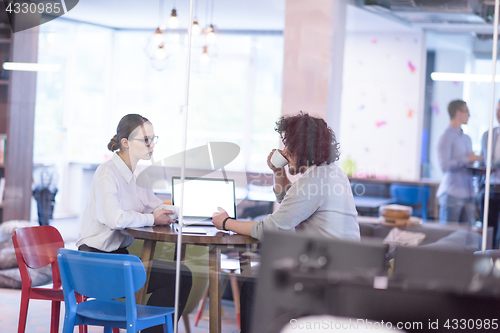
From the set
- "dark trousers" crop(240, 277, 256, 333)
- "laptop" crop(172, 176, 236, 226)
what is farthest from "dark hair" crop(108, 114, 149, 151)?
"dark trousers" crop(240, 277, 256, 333)

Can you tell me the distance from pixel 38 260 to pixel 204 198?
3.28 ft

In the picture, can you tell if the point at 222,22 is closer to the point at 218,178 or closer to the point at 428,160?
the point at 218,178

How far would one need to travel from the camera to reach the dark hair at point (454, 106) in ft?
9.25

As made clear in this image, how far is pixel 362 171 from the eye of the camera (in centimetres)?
281

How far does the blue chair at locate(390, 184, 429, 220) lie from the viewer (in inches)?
114

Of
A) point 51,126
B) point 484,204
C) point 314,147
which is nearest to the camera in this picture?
point 314,147

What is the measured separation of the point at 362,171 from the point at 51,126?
1.91m

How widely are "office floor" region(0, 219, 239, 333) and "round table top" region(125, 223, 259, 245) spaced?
352 mm

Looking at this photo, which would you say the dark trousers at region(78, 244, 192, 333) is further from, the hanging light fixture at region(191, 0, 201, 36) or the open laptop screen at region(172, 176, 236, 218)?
the hanging light fixture at region(191, 0, 201, 36)

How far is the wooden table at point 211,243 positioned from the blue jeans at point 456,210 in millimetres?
1140

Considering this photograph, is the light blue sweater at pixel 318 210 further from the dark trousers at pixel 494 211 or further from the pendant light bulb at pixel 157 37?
the pendant light bulb at pixel 157 37

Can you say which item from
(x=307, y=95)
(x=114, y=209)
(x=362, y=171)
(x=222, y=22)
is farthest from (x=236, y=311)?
(x=222, y=22)

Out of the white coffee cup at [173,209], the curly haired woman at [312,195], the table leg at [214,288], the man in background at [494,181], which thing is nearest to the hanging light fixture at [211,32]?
the curly haired woman at [312,195]

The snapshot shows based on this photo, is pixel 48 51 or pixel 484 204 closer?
pixel 484 204
